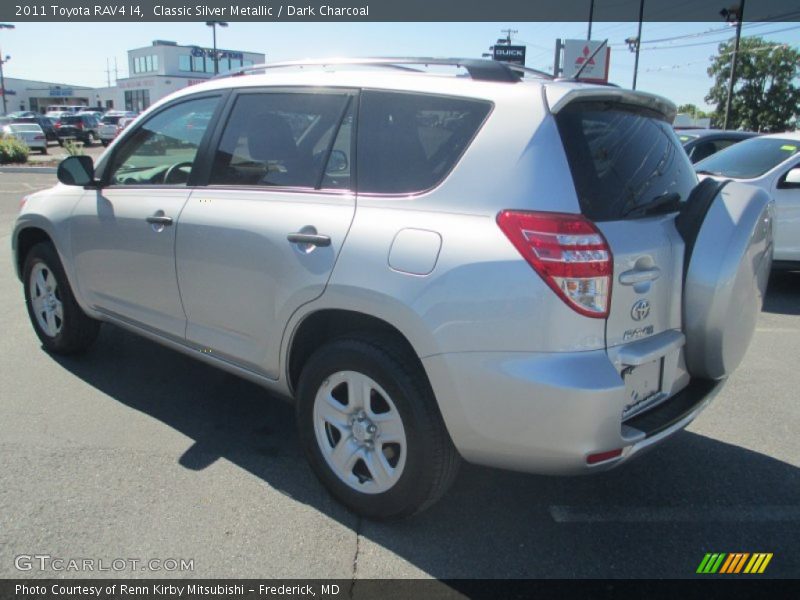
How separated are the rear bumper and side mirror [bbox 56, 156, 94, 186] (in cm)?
277

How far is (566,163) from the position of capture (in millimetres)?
2383

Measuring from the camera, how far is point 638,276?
2434 millimetres

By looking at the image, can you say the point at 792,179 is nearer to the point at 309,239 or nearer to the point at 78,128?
the point at 309,239

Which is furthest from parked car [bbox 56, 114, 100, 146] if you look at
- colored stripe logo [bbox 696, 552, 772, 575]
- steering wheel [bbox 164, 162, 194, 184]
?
colored stripe logo [bbox 696, 552, 772, 575]

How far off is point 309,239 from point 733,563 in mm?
2205

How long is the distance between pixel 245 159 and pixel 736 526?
114 inches

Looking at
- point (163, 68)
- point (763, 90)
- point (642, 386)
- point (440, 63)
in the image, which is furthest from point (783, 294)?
point (163, 68)

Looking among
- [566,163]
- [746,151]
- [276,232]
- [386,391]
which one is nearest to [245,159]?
[276,232]

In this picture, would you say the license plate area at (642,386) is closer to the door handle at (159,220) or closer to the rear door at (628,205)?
the rear door at (628,205)

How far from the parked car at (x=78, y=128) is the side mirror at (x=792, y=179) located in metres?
39.9

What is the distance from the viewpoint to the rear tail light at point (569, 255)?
7.45 feet

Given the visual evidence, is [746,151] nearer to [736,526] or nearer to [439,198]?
[736,526]

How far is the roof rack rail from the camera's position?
2.65 meters

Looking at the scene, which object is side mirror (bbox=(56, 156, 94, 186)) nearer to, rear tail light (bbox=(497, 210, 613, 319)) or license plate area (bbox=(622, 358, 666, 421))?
rear tail light (bbox=(497, 210, 613, 319))
